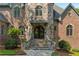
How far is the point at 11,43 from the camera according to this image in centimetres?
1502

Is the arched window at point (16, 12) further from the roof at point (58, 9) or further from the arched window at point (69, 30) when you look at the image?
the arched window at point (69, 30)

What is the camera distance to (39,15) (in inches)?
610

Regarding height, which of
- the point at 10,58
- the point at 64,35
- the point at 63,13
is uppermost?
the point at 63,13

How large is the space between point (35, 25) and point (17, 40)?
104 cm

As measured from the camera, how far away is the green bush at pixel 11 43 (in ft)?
49.2

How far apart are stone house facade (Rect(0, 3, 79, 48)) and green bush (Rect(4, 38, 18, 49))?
441 millimetres

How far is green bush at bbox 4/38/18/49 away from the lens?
1500cm

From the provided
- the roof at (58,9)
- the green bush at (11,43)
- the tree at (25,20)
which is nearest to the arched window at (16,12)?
the tree at (25,20)

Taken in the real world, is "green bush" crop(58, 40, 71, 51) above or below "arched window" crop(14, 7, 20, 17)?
below

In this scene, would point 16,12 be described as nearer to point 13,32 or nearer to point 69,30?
point 13,32

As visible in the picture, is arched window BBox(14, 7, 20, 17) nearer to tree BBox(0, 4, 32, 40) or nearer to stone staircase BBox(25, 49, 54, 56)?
tree BBox(0, 4, 32, 40)

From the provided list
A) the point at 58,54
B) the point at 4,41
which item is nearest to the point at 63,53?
the point at 58,54

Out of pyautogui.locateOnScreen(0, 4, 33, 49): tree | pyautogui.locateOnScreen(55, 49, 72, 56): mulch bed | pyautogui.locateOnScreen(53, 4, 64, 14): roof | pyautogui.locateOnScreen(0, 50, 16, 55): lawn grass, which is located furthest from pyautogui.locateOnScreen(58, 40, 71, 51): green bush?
pyautogui.locateOnScreen(0, 50, 16, 55): lawn grass

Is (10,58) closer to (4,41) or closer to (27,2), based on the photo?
(4,41)
